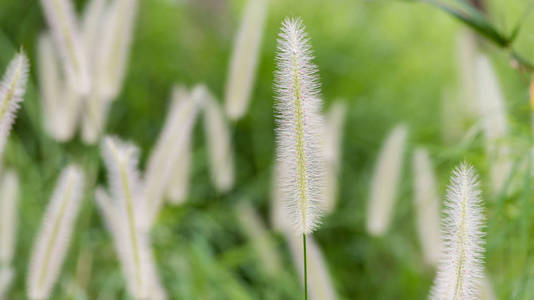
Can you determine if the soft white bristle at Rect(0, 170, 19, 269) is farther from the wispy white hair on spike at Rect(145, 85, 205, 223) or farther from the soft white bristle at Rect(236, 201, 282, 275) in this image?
the soft white bristle at Rect(236, 201, 282, 275)

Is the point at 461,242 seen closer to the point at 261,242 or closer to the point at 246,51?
the point at 246,51

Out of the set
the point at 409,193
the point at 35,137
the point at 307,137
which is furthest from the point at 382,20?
the point at 307,137

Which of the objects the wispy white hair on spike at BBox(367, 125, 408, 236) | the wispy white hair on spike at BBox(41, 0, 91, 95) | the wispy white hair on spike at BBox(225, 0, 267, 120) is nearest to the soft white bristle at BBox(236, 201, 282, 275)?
the wispy white hair on spike at BBox(367, 125, 408, 236)

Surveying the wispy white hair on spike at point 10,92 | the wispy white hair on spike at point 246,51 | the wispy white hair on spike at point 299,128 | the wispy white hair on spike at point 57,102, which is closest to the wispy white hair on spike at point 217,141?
the wispy white hair on spike at point 246,51

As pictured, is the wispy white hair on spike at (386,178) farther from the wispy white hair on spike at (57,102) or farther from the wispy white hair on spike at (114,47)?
the wispy white hair on spike at (57,102)

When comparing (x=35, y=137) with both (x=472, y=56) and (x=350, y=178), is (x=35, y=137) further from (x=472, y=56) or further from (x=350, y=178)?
(x=472, y=56)

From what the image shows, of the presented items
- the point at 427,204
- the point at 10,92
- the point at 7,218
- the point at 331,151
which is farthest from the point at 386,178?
the point at 10,92
